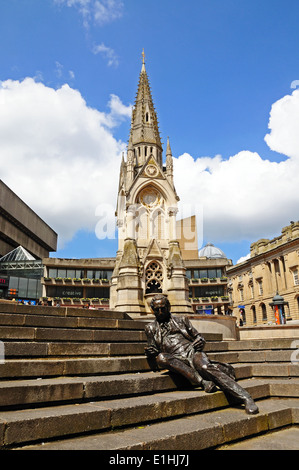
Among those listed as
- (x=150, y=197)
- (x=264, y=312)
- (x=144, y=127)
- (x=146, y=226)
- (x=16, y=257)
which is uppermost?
(x=144, y=127)

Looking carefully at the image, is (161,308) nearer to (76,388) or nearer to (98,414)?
(76,388)

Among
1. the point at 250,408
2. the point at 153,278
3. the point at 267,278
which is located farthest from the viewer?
the point at 267,278

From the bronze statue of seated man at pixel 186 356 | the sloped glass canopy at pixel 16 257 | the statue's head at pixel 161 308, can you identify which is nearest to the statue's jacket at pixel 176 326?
the bronze statue of seated man at pixel 186 356

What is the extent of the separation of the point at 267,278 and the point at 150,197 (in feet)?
122

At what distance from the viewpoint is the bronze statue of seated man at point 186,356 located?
17.7 feet

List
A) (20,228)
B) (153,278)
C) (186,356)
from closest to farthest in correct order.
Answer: (186,356) → (153,278) → (20,228)

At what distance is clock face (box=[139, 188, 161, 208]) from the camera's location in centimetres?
2602

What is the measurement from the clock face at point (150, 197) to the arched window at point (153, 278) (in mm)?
4678

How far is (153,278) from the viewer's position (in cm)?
2394

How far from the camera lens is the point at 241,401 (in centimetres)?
530

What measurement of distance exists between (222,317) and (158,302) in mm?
11535

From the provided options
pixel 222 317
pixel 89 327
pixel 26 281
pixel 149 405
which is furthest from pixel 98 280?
pixel 149 405

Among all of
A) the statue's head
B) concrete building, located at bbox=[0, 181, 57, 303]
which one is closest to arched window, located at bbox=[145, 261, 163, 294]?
the statue's head

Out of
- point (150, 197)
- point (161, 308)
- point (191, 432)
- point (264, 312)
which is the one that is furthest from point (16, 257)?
point (191, 432)
